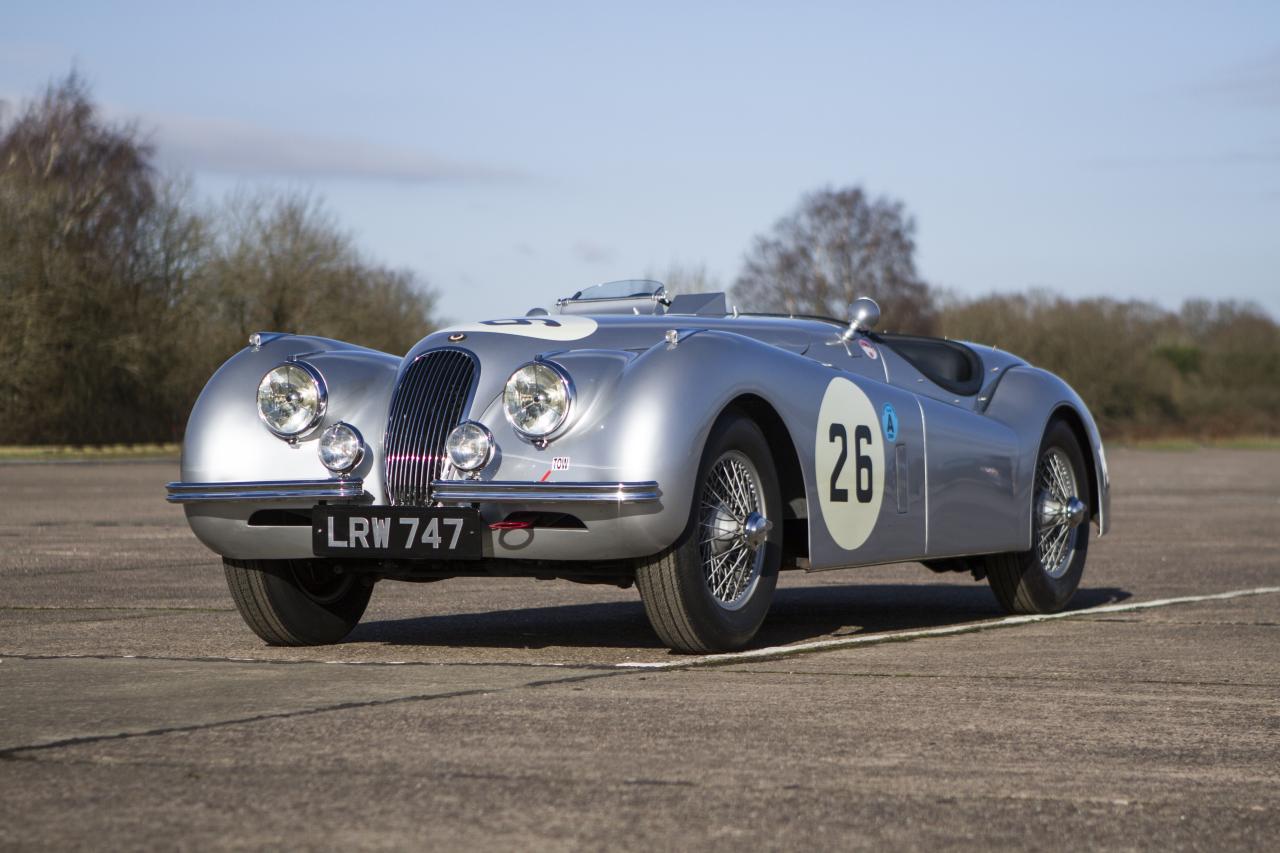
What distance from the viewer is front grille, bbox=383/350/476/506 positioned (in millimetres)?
6531

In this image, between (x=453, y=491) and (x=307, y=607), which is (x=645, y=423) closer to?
(x=453, y=491)

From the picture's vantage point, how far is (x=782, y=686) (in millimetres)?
5730

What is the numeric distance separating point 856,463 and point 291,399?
2.27m

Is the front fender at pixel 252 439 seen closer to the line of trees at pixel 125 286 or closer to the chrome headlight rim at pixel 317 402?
the chrome headlight rim at pixel 317 402

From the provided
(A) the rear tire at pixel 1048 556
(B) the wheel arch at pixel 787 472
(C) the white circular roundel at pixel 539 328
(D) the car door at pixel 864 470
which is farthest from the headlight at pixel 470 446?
(A) the rear tire at pixel 1048 556

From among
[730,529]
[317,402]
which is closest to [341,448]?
[317,402]

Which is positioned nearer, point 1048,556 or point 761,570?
point 761,570

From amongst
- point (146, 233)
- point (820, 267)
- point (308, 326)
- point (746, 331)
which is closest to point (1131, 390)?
point (820, 267)

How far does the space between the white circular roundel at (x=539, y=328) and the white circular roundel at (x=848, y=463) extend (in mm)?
1010

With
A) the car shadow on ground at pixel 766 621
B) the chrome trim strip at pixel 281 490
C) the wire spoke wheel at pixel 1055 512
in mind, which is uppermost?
the chrome trim strip at pixel 281 490

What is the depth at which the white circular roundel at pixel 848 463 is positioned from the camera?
276 inches

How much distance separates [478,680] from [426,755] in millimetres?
1500

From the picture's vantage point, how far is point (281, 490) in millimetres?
6574

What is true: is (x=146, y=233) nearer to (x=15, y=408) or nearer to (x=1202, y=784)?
(x=15, y=408)
